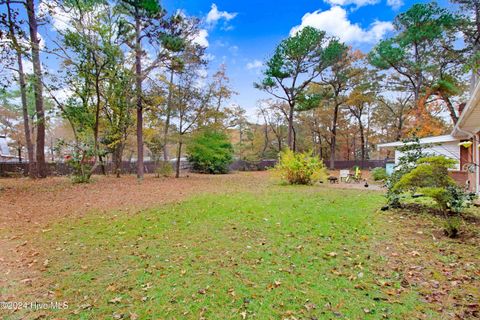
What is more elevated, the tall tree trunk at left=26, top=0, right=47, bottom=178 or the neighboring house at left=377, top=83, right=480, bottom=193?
the tall tree trunk at left=26, top=0, right=47, bottom=178

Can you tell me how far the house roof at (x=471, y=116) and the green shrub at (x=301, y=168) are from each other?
4978 mm

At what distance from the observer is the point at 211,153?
1936 centimetres

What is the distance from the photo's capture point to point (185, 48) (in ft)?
40.4

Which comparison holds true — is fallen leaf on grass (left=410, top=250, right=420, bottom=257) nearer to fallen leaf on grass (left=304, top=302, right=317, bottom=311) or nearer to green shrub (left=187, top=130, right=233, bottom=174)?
fallen leaf on grass (left=304, top=302, right=317, bottom=311)

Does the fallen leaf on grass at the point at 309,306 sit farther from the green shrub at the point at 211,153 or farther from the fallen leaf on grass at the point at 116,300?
the green shrub at the point at 211,153

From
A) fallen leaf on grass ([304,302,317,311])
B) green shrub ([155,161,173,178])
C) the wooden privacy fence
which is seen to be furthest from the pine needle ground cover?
the wooden privacy fence

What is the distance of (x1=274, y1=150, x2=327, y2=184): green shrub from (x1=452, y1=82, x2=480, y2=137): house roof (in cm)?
498

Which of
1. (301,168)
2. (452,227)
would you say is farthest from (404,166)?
(301,168)

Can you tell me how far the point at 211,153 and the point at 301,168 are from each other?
9674mm

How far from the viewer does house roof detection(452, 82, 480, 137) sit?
514cm

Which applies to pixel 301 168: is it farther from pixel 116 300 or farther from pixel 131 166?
pixel 131 166

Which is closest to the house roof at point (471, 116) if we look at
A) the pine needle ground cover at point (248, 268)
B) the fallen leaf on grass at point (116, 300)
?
the pine needle ground cover at point (248, 268)

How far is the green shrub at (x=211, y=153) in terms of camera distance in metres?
17.5

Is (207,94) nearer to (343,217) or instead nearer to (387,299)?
(343,217)
